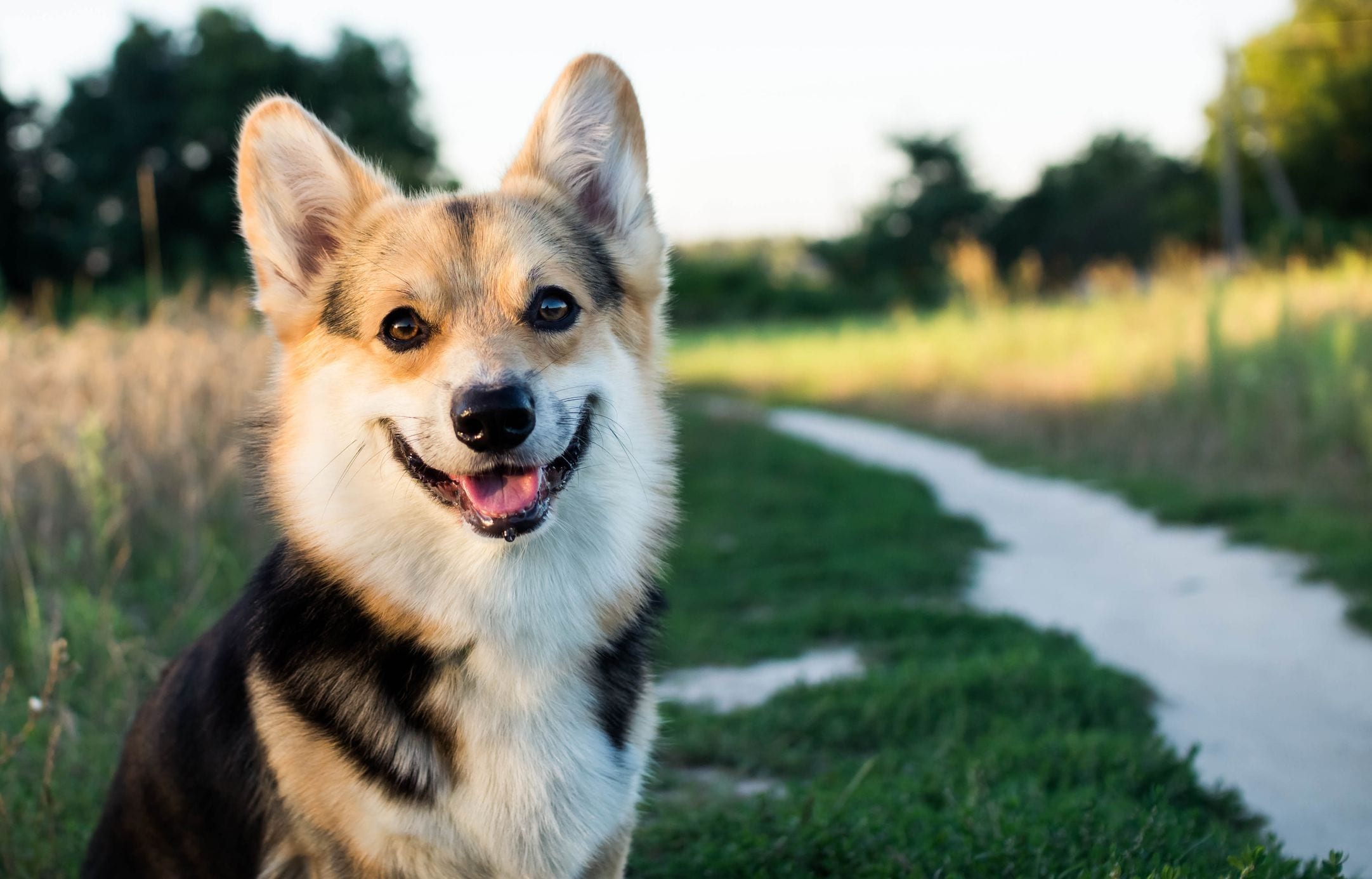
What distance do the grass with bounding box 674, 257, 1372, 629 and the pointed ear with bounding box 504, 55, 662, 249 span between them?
440 centimetres

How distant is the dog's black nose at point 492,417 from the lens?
2336mm

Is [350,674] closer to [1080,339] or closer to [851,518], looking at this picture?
[851,518]

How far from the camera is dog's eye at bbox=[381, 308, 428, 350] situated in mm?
2701

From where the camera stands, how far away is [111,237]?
74.6 feet

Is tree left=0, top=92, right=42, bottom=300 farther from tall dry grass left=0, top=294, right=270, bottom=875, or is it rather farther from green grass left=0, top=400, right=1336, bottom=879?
green grass left=0, top=400, right=1336, bottom=879

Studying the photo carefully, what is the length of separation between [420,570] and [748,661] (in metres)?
3.58

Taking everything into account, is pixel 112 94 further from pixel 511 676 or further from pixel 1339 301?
pixel 511 676

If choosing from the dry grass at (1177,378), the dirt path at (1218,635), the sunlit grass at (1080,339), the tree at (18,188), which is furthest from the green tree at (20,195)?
the dirt path at (1218,635)

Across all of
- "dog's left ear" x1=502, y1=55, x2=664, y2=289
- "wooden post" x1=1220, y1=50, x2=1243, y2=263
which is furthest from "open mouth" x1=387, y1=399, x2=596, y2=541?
"wooden post" x1=1220, y1=50, x2=1243, y2=263

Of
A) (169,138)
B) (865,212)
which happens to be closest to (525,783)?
(169,138)

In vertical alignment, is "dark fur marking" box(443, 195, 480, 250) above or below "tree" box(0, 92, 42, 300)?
below

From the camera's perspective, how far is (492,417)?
234 centimetres

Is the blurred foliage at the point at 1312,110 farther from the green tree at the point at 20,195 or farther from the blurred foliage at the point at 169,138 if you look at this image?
the green tree at the point at 20,195

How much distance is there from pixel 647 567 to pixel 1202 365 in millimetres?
9729
